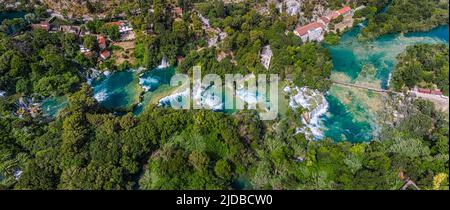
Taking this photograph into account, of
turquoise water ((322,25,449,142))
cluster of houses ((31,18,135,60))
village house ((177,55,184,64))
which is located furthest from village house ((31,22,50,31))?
turquoise water ((322,25,449,142))

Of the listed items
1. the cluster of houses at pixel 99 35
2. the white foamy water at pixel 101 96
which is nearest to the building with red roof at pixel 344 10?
the cluster of houses at pixel 99 35

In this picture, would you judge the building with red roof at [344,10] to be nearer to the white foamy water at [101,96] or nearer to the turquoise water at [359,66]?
the turquoise water at [359,66]

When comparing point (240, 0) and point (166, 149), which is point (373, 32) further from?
point (166, 149)

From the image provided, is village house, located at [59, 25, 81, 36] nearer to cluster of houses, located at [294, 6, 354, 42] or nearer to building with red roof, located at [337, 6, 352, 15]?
cluster of houses, located at [294, 6, 354, 42]

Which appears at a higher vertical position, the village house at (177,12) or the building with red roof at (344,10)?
the village house at (177,12)
